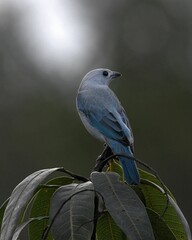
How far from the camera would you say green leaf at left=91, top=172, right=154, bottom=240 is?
3588 mm

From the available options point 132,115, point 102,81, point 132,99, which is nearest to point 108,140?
point 102,81

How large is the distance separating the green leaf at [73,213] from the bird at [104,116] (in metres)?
1.29

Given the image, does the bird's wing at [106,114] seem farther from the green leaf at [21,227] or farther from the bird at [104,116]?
the green leaf at [21,227]

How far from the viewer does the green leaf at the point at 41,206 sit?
4.05m

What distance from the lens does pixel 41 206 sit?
4.07 meters

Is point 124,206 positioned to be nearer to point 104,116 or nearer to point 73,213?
point 73,213

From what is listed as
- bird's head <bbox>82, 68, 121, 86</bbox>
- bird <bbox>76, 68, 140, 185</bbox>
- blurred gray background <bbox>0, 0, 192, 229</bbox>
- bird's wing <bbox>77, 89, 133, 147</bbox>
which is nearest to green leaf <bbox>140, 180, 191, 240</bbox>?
bird <bbox>76, 68, 140, 185</bbox>

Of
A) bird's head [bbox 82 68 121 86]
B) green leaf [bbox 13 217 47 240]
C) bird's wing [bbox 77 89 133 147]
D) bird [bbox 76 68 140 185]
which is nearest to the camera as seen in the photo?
green leaf [bbox 13 217 47 240]

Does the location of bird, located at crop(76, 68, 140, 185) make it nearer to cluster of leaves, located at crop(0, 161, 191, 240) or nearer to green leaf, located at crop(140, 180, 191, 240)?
green leaf, located at crop(140, 180, 191, 240)

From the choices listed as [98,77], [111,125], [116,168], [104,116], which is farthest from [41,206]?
[98,77]

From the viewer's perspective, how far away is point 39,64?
2239 cm

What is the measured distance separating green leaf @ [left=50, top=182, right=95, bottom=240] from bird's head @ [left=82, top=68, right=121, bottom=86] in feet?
8.38

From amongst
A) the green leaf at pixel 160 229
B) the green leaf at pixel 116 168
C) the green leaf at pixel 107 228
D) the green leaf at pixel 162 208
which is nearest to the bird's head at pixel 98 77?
the green leaf at pixel 116 168

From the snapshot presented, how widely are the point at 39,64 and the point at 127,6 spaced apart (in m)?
3.74
